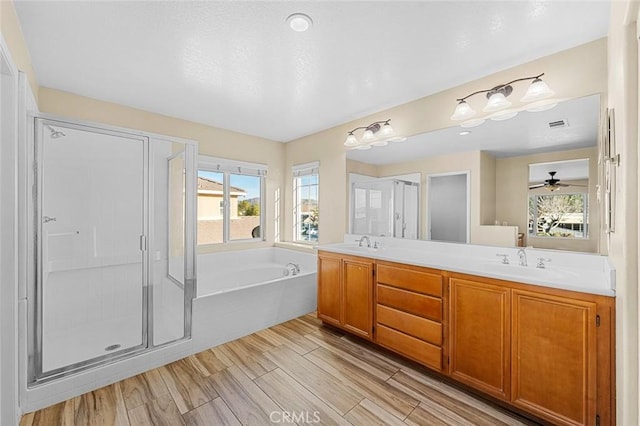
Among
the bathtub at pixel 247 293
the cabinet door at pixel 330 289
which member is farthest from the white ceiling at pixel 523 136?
the bathtub at pixel 247 293

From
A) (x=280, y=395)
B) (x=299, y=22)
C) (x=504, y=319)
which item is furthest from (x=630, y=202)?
(x=280, y=395)

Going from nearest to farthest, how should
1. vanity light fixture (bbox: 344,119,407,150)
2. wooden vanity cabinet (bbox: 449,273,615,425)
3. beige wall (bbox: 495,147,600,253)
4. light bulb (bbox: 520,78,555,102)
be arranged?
wooden vanity cabinet (bbox: 449,273,615,425)
beige wall (bbox: 495,147,600,253)
light bulb (bbox: 520,78,555,102)
vanity light fixture (bbox: 344,119,407,150)

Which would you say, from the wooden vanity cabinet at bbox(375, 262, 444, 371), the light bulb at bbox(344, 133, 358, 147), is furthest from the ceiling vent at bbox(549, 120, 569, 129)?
the light bulb at bbox(344, 133, 358, 147)

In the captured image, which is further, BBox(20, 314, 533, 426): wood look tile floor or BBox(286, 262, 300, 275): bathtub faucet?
BBox(286, 262, 300, 275): bathtub faucet

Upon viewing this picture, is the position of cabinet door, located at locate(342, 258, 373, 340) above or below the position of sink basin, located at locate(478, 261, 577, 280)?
below

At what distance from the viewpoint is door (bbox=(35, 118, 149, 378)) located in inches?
85.2

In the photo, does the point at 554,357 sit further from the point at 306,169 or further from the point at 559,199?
the point at 306,169

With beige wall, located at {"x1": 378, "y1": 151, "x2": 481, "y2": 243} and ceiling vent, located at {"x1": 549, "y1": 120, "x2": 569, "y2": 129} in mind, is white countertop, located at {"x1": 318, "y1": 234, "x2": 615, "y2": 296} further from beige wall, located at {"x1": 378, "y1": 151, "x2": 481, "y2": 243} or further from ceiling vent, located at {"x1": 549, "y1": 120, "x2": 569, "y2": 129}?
ceiling vent, located at {"x1": 549, "y1": 120, "x2": 569, "y2": 129}

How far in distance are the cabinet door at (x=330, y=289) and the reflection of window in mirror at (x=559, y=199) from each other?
1.76 m

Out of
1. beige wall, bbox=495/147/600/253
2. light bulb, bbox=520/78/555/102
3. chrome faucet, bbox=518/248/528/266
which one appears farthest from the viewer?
chrome faucet, bbox=518/248/528/266

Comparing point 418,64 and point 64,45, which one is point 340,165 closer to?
point 418,64

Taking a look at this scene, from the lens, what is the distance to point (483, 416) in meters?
1.75

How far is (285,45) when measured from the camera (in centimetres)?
195

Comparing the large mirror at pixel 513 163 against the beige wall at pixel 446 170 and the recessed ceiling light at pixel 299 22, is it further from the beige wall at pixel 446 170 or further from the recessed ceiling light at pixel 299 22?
the recessed ceiling light at pixel 299 22
